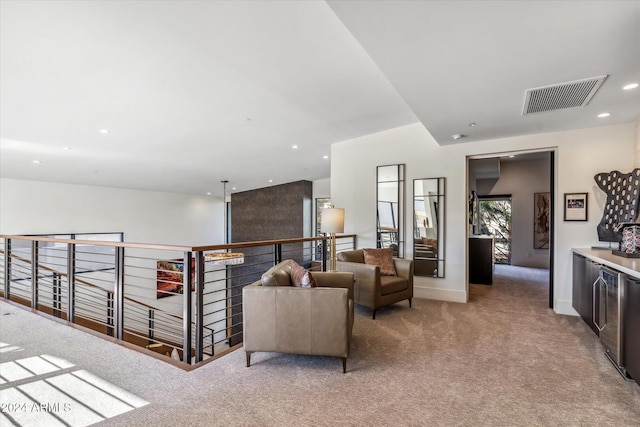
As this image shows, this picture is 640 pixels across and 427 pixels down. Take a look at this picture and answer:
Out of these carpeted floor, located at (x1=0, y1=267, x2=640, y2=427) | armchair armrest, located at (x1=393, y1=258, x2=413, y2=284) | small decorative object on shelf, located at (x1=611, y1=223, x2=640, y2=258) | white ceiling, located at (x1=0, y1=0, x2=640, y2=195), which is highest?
white ceiling, located at (x1=0, y1=0, x2=640, y2=195)

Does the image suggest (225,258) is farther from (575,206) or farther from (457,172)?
(575,206)

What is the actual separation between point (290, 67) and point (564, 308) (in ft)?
Answer: 14.8

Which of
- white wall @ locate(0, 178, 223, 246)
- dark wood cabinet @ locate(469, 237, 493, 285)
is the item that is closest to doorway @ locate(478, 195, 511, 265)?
dark wood cabinet @ locate(469, 237, 493, 285)

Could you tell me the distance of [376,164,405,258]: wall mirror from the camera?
5.01 m

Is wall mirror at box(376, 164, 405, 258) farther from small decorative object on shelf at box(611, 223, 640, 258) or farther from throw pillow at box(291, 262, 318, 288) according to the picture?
throw pillow at box(291, 262, 318, 288)

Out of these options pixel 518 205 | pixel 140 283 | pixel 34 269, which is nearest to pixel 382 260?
pixel 34 269

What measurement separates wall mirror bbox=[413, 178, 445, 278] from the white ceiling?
0.86 meters

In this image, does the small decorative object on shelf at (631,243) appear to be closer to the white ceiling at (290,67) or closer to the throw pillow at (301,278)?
the white ceiling at (290,67)

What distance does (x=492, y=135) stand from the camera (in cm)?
415

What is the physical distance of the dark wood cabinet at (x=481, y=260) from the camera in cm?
575

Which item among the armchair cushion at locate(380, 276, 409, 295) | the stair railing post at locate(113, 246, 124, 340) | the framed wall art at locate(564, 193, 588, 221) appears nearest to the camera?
the stair railing post at locate(113, 246, 124, 340)

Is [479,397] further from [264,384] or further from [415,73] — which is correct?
[415,73]

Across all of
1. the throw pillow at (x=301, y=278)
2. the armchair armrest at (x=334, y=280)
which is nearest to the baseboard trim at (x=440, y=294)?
the armchair armrest at (x=334, y=280)

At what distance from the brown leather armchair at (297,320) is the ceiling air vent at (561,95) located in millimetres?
2521
